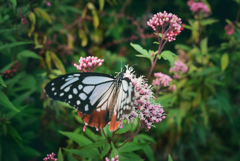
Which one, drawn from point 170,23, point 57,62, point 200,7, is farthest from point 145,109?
point 200,7

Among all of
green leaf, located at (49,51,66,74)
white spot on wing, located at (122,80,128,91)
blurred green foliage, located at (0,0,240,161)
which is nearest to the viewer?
white spot on wing, located at (122,80,128,91)

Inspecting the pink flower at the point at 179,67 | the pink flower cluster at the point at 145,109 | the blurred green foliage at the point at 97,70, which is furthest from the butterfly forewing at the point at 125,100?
the pink flower at the point at 179,67

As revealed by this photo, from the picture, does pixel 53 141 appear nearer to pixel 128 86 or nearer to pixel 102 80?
pixel 102 80

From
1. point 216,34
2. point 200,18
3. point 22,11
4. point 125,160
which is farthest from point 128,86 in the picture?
point 216,34

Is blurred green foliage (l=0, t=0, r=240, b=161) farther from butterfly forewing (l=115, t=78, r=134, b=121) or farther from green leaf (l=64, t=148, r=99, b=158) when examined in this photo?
butterfly forewing (l=115, t=78, r=134, b=121)

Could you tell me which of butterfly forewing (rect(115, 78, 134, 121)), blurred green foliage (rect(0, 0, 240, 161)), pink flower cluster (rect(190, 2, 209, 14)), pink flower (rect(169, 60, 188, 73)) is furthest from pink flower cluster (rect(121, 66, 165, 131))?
pink flower cluster (rect(190, 2, 209, 14))

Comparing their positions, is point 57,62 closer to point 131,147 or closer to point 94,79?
point 94,79
